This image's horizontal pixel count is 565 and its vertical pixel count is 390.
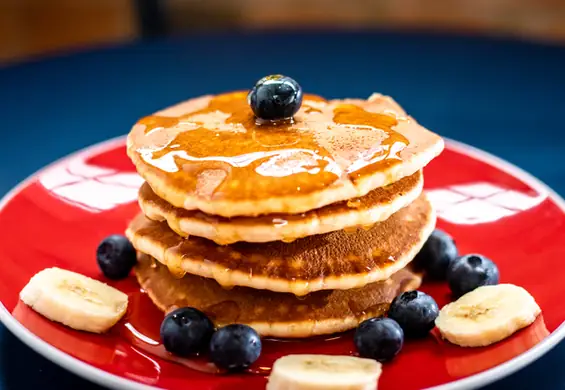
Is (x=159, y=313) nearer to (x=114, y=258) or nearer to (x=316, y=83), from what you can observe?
(x=114, y=258)

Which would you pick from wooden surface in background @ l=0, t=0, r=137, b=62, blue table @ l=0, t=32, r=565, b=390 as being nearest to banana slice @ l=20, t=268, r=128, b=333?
blue table @ l=0, t=32, r=565, b=390

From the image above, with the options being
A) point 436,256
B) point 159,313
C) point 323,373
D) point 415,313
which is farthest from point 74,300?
point 436,256

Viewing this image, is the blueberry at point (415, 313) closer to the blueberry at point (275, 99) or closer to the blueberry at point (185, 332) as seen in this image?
the blueberry at point (185, 332)

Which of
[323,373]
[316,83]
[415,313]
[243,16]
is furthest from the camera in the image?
[243,16]

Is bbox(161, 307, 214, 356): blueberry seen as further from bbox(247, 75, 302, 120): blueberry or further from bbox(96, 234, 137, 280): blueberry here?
bbox(247, 75, 302, 120): blueberry

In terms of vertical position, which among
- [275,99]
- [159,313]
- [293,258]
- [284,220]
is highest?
[275,99]

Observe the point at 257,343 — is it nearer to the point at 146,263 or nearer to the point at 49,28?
the point at 146,263

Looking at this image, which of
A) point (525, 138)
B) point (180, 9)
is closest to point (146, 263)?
point (525, 138)
